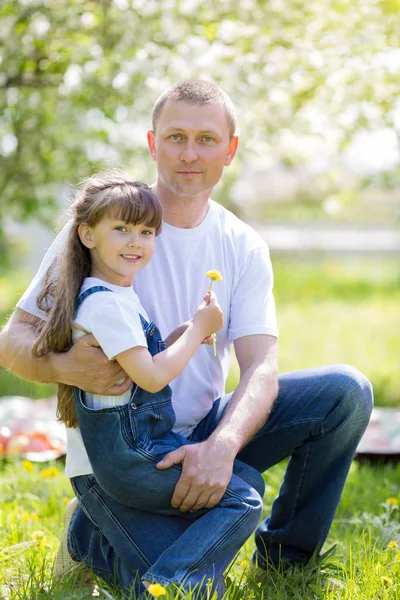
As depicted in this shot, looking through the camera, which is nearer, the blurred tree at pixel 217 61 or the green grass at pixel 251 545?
the green grass at pixel 251 545

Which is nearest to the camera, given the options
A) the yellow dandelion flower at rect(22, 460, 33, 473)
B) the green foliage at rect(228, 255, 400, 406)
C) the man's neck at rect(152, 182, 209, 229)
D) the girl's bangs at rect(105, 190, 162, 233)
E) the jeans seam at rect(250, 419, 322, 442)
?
the girl's bangs at rect(105, 190, 162, 233)

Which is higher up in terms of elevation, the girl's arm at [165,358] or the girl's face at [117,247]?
the girl's face at [117,247]

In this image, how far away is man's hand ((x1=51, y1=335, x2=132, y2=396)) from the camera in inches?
86.7

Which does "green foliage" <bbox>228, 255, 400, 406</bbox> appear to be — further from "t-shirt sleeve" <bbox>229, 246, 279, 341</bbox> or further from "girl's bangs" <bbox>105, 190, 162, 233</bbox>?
"girl's bangs" <bbox>105, 190, 162, 233</bbox>

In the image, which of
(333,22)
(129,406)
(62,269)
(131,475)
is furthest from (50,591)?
(333,22)

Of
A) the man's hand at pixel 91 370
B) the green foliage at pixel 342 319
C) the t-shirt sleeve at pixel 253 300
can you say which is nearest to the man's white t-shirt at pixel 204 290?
the t-shirt sleeve at pixel 253 300

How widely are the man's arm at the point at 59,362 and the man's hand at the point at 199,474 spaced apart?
0.22 meters

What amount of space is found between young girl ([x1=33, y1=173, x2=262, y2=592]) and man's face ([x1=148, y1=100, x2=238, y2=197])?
0.80 ft

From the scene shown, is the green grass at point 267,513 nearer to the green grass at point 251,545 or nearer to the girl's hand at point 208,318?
the green grass at point 251,545

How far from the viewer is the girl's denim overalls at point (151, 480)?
2.15 meters

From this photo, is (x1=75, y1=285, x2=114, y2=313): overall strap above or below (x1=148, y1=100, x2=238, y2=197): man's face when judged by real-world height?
below

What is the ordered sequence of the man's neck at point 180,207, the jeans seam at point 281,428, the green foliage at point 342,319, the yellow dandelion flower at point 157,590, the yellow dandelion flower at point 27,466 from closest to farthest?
the yellow dandelion flower at point 157,590 < the jeans seam at point 281,428 < the man's neck at point 180,207 < the yellow dandelion flower at point 27,466 < the green foliage at point 342,319

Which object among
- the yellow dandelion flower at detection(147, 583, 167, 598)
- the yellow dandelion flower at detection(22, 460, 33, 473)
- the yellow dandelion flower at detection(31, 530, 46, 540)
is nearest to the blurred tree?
the yellow dandelion flower at detection(22, 460, 33, 473)

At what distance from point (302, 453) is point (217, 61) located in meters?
2.62
